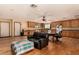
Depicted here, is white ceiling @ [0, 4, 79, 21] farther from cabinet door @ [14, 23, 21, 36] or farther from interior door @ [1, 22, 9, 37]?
cabinet door @ [14, 23, 21, 36]

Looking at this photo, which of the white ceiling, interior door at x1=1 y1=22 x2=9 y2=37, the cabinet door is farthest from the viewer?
the cabinet door

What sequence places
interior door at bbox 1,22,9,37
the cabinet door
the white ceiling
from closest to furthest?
1. the white ceiling
2. interior door at bbox 1,22,9,37
3. the cabinet door

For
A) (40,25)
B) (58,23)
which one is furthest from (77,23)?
(40,25)

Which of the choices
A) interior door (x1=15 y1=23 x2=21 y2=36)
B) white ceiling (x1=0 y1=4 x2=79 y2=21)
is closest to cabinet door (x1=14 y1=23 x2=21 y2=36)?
interior door (x1=15 y1=23 x2=21 y2=36)

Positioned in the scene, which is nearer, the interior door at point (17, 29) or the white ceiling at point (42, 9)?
the white ceiling at point (42, 9)

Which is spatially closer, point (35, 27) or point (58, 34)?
point (58, 34)

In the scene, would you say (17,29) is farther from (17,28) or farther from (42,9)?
(42,9)

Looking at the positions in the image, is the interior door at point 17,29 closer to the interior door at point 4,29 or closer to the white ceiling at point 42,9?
the interior door at point 4,29

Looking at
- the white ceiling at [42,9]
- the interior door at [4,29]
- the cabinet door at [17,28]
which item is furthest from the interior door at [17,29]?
the white ceiling at [42,9]

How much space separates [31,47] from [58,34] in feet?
13.5

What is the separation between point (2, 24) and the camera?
10492 millimetres

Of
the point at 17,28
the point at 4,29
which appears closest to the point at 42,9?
the point at 4,29
